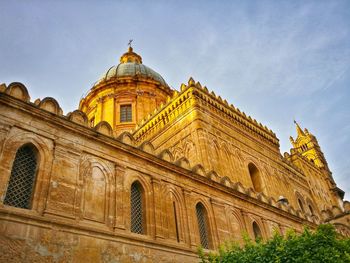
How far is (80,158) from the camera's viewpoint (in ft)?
29.0

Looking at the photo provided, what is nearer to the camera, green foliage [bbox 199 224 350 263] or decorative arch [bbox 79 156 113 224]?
green foliage [bbox 199 224 350 263]

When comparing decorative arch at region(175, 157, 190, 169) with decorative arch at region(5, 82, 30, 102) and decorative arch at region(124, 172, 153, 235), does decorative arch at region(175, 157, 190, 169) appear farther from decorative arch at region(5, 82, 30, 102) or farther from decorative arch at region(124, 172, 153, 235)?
decorative arch at region(5, 82, 30, 102)

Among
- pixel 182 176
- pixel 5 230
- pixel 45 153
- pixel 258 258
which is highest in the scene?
pixel 182 176

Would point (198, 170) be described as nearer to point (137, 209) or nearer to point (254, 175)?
point (137, 209)

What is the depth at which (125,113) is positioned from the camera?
25.4m

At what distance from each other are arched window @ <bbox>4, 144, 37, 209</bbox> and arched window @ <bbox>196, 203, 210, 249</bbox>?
564 cm

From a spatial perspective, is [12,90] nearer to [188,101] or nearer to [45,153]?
[45,153]

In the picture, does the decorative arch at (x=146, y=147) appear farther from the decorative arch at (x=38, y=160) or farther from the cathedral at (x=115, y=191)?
the decorative arch at (x=38, y=160)

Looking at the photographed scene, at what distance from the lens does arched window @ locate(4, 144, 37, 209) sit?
737 centimetres

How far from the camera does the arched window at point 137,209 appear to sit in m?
9.33

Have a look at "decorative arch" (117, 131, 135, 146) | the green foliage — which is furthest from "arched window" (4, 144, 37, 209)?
the green foliage

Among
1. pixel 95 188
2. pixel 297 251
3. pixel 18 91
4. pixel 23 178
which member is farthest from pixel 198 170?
pixel 18 91

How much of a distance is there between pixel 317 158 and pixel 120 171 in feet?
107

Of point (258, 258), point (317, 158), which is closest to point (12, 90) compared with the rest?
point (258, 258)
